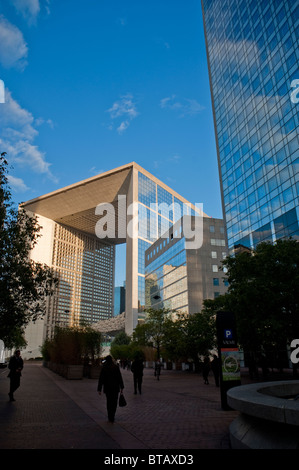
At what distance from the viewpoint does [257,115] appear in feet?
143

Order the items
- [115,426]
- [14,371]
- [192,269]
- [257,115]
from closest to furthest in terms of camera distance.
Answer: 1. [115,426]
2. [14,371]
3. [257,115]
4. [192,269]

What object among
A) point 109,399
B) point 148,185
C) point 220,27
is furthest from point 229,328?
point 148,185

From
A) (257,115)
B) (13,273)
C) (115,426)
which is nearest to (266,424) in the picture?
(115,426)

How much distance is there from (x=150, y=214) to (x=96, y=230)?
225ft

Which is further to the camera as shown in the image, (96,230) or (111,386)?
(96,230)

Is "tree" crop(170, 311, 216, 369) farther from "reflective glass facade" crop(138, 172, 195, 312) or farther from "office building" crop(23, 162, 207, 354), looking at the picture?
"reflective glass facade" crop(138, 172, 195, 312)

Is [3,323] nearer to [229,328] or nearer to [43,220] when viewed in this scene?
[229,328]

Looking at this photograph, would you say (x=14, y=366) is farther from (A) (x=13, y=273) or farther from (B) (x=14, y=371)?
(A) (x=13, y=273)

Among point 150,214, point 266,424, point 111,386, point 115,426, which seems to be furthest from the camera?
point 150,214

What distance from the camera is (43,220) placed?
149 metres

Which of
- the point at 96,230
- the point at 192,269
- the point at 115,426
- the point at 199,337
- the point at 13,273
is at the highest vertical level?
the point at 96,230

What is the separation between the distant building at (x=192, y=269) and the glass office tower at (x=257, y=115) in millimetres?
22094

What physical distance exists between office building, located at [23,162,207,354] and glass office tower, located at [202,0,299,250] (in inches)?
1438

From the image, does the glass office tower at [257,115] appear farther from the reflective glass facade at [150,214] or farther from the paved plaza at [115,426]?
the reflective glass facade at [150,214]
